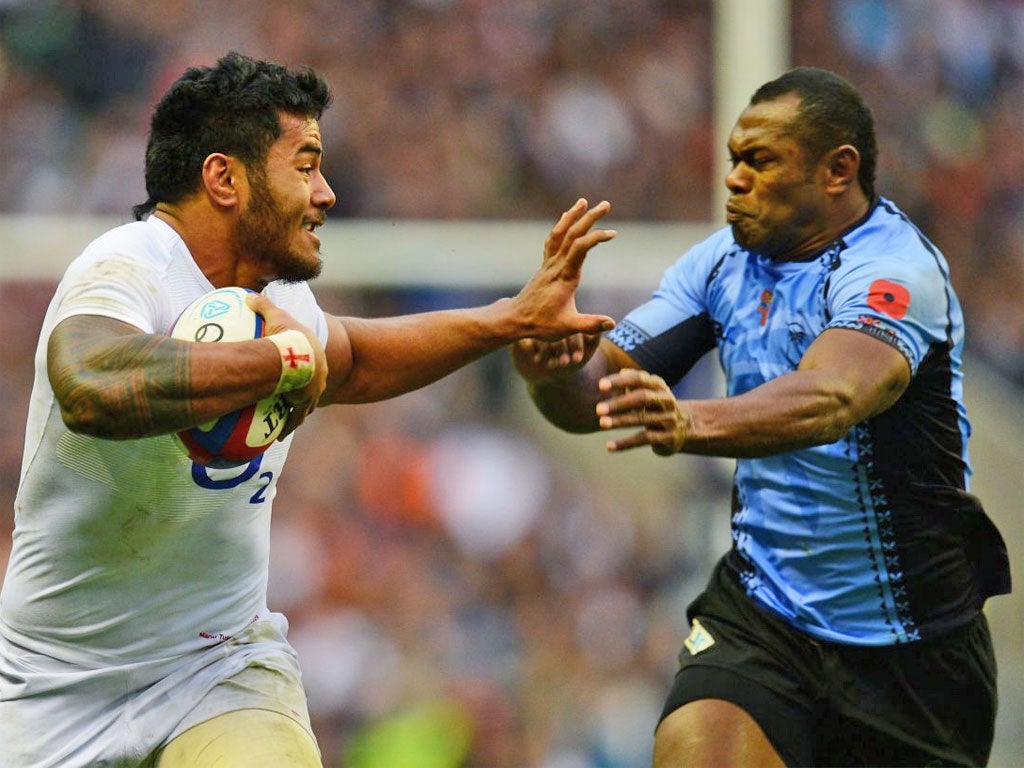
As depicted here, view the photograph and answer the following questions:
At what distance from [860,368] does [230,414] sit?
169 cm

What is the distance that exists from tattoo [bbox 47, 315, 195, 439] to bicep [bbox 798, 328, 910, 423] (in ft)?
5.61

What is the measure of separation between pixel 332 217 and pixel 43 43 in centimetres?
186

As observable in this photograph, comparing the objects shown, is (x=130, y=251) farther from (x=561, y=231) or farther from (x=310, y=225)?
(x=561, y=231)

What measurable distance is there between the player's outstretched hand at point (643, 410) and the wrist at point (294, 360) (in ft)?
2.59

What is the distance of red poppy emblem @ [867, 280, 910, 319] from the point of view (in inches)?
167

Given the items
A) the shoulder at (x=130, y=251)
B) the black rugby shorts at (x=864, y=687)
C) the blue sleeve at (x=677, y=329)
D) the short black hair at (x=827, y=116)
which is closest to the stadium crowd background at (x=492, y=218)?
the blue sleeve at (x=677, y=329)

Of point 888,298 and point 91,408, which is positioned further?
point 888,298

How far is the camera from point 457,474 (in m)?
8.70

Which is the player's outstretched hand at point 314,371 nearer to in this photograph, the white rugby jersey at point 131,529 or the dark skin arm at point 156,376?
the dark skin arm at point 156,376

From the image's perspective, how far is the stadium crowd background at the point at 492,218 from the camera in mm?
8422

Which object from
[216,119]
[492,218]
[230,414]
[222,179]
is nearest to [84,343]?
[230,414]

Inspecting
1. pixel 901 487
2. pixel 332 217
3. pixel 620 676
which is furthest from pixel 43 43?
pixel 901 487

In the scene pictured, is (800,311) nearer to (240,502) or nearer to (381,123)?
(240,502)

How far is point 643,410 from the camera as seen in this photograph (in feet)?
12.6
